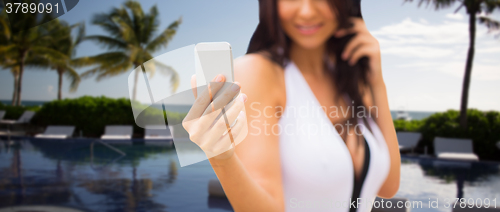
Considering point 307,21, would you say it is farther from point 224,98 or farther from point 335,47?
point 224,98

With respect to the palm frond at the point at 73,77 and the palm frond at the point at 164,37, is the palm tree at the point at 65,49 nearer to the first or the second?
the palm frond at the point at 73,77

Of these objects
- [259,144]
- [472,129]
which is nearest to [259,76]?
[259,144]

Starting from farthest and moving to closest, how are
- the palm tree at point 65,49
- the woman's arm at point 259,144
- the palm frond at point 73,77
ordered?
1. the palm frond at point 73,77
2. the palm tree at point 65,49
3. the woman's arm at point 259,144

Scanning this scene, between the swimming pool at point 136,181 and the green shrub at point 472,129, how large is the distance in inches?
21.9

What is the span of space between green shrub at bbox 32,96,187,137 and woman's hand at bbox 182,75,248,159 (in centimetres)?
1167

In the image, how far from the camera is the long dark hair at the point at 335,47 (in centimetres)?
87

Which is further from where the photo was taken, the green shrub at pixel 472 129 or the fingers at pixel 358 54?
the green shrub at pixel 472 129

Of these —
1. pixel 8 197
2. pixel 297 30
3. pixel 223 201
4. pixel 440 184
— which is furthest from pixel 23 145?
pixel 297 30

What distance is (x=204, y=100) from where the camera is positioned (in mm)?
452

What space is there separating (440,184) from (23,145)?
30.9 feet

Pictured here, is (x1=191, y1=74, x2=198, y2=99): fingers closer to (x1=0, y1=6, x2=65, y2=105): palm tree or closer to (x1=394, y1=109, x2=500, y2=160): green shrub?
(x1=394, y1=109, x2=500, y2=160): green shrub

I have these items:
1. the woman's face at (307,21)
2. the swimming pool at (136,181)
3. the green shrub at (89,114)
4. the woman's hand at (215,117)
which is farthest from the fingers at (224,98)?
the green shrub at (89,114)

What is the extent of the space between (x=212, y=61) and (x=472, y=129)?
29.7 ft

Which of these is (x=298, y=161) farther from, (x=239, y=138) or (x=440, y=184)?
(x=440, y=184)
